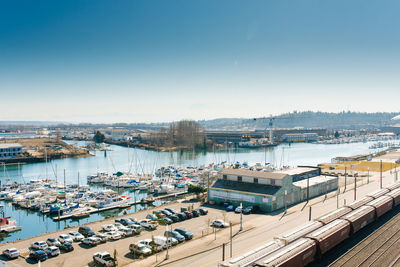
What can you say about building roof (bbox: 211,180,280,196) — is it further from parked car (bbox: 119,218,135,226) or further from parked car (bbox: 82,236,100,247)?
parked car (bbox: 82,236,100,247)

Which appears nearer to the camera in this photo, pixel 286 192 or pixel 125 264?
pixel 125 264

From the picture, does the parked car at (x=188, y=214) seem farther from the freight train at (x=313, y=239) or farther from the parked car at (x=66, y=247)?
the freight train at (x=313, y=239)

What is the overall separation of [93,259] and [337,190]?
49.9 feet

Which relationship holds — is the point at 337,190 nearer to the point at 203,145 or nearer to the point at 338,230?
the point at 338,230

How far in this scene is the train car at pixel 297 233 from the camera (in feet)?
27.6

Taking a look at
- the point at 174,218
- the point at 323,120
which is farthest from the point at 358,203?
the point at 323,120

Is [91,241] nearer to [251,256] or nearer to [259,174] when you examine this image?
[251,256]

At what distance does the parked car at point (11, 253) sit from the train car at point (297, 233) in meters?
8.10

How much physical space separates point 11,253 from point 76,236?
2.23 meters

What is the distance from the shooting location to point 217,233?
1183 centimetres

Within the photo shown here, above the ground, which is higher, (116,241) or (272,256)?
(272,256)

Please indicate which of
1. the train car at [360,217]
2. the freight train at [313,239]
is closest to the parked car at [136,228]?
the freight train at [313,239]

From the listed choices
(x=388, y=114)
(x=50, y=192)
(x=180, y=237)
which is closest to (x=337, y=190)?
(x=180, y=237)

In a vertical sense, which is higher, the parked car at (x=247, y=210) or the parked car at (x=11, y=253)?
the parked car at (x=247, y=210)
